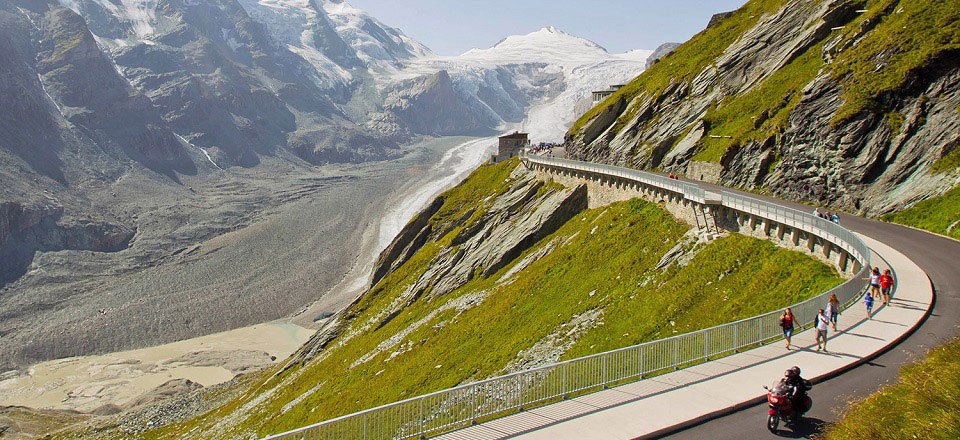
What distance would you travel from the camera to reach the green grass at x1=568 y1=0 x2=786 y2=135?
88938 millimetres

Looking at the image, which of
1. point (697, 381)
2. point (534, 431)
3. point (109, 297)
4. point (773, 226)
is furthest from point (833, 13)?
point (109, 297)

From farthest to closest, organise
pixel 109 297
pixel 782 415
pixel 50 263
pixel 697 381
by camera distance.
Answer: pixel 50 263 → pixel 109 297 → pixel 697 381 → pixel 782 415

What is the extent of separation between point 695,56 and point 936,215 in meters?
62.8

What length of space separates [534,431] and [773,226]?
86.6ft

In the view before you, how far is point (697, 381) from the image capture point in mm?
21047

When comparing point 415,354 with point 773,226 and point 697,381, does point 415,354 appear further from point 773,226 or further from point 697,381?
point 697,381

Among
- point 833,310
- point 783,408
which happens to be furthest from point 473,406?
point 833,310

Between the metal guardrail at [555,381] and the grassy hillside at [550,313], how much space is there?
653cm

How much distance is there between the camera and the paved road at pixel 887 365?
17534mm

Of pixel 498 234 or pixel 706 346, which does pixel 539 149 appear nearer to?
pixel 498 234

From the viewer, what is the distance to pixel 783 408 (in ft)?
55.8

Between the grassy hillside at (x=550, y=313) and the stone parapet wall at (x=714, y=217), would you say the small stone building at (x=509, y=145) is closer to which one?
the stone parapet wall at (x=714, y=217)

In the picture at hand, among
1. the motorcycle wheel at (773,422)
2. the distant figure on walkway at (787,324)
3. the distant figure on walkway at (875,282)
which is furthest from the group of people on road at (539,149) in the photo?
the motorcycle wheel at (773,422)

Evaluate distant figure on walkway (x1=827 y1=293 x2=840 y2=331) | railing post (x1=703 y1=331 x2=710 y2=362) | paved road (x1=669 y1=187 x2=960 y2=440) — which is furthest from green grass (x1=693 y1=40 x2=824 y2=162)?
railing post (x1=703 y1=331 x2=710 y2=362)
